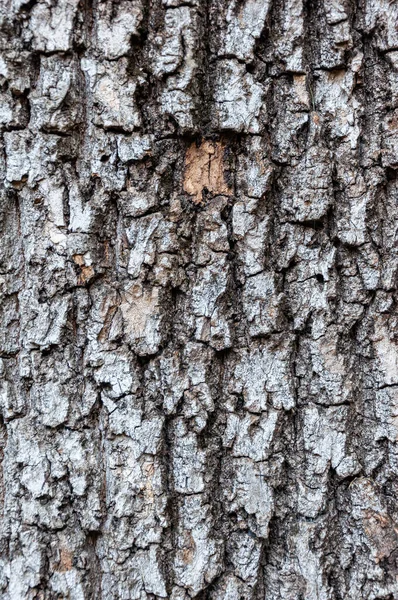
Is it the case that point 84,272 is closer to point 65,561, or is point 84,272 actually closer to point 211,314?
point 211,314

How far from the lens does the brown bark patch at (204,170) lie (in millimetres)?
1212

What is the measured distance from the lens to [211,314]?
1217 mm

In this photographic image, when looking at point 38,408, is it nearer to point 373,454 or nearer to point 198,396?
point 198,396

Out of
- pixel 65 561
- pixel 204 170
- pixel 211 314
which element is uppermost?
pixel 204 170

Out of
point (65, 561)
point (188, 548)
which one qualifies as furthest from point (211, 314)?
point (65, 561)

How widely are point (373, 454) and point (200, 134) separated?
857mm

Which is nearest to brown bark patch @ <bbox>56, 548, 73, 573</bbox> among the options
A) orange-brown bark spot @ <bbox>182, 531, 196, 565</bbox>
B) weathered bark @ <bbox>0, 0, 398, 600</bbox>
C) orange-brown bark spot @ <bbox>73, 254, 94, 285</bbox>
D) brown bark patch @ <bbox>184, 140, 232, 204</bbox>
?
weathered bark @ <bbox>0, 0, 398, 600</bbox>

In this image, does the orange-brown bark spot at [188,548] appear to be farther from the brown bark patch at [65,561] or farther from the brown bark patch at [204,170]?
the brown bark patch at [204,170]

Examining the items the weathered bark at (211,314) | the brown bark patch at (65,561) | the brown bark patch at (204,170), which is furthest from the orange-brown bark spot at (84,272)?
the brown bark patch at (65,561)

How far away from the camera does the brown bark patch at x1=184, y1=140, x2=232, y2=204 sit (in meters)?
1.21

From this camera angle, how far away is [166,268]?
1.20m

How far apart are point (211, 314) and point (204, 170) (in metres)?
0.33

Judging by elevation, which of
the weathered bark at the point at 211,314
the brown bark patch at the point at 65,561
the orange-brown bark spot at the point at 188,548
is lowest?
the brown bark patch at the point at 65,561

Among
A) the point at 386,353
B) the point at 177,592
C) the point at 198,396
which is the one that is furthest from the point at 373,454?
the point at 177,592
